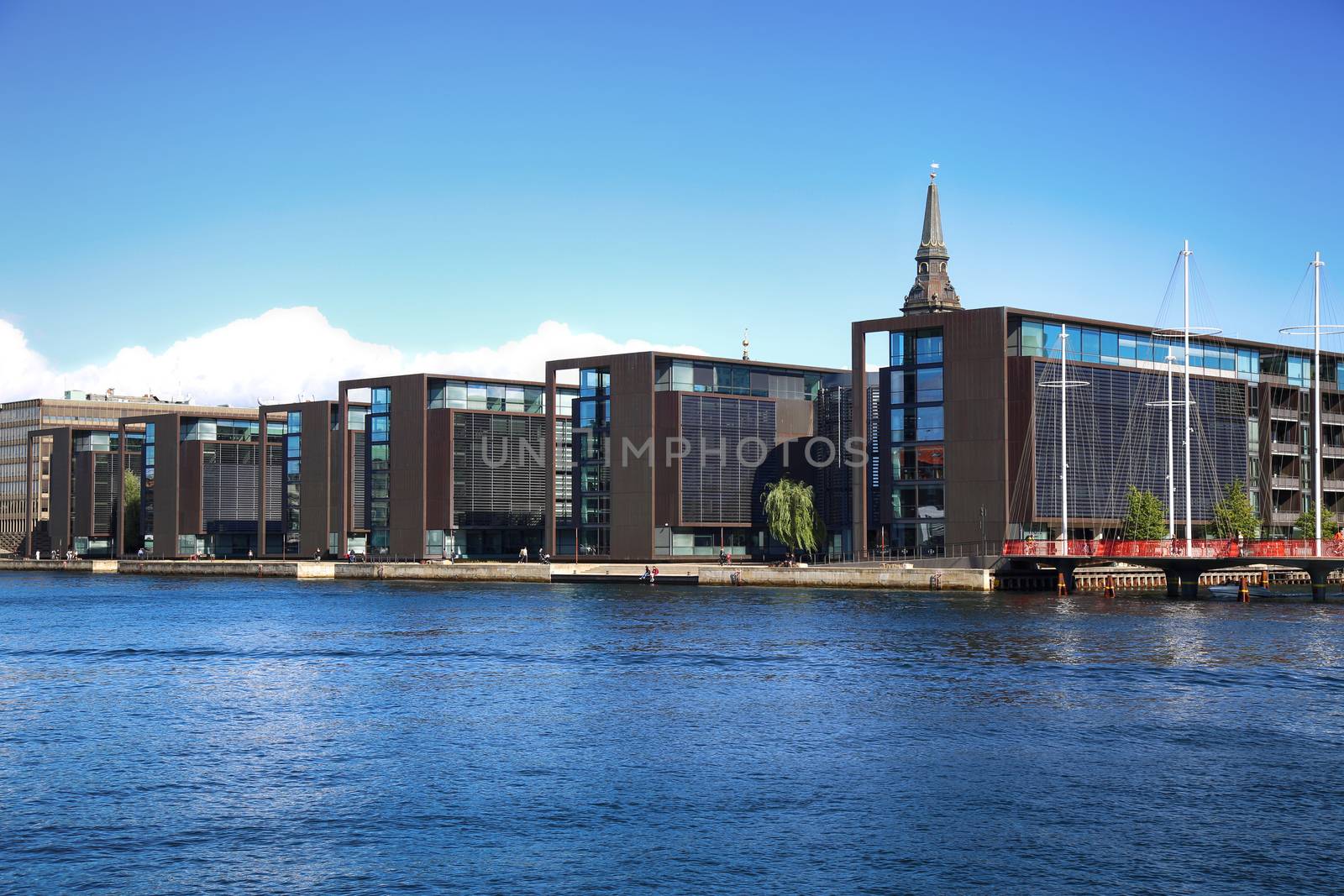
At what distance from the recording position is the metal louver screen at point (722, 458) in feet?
468

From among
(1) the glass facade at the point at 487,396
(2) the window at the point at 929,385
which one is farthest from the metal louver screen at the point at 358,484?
(2) the window at the point at 929,385

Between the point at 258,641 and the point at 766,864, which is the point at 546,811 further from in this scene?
the point at 258,641

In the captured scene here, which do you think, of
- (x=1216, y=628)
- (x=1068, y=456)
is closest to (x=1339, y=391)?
(x=1068, y=456)

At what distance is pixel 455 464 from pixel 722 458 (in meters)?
34.0

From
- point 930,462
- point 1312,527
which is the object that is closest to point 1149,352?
point 930,462

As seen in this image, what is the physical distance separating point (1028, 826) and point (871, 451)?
9723cm

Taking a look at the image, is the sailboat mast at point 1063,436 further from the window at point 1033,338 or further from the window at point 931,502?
the window at point 931,502

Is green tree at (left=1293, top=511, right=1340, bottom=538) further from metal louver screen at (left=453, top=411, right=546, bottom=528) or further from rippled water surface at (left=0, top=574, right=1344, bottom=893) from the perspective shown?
metal louver screen at (left=453, top=411, right=546, bottom=528)

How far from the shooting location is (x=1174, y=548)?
4107 inches

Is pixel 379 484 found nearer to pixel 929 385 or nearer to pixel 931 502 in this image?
pixel 931 502

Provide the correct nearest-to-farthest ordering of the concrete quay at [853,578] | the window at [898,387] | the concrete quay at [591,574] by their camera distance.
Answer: the concrete quay at [853,578]
the concrete quay at [591,574]
the window at [898,387]

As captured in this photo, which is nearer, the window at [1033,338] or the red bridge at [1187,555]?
the red bridge at [1187,555]

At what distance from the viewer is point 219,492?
197 metres

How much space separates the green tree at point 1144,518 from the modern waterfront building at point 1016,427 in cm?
212
